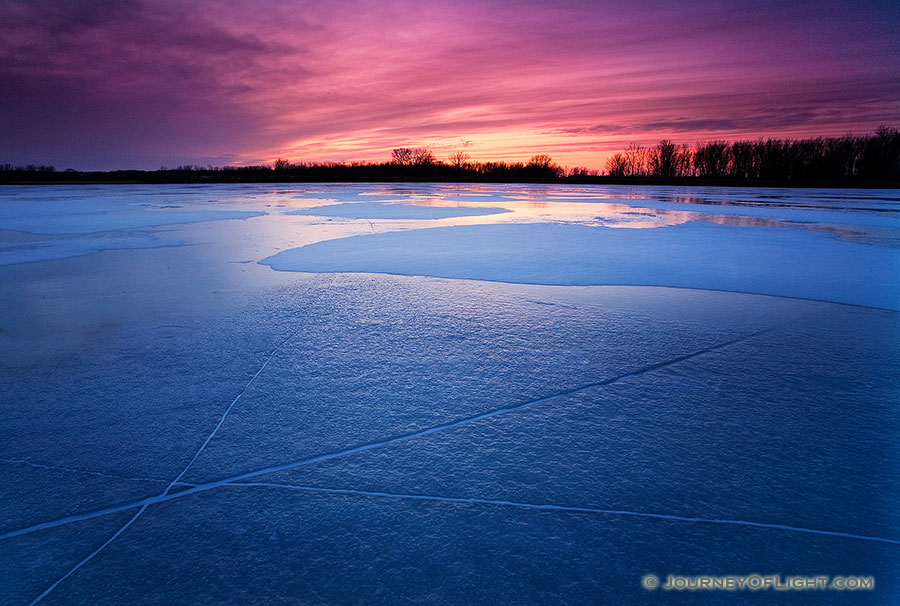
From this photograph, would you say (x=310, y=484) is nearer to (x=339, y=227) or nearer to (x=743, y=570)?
(x=743, y=570)

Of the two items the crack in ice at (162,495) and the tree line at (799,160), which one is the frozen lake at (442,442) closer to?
the crack in ice at (162,495)

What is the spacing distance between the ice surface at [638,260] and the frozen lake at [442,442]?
0.25m

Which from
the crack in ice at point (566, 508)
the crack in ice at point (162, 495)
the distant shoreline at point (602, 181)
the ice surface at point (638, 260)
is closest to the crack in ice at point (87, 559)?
the crack in ice at point (162, 495)

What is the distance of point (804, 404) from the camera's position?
2.14 meters

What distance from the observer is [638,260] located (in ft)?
18.2

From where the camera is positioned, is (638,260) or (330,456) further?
(638,260)

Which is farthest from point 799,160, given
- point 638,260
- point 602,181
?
point 638,260

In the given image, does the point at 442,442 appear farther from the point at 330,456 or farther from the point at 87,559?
the point at 87,559

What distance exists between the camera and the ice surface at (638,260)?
4.50 meters

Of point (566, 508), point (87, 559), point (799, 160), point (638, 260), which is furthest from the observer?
point (799, 160)

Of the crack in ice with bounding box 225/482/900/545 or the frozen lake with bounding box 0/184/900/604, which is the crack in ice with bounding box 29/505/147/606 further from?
the crack in ice with bounding box 225/482/900/545

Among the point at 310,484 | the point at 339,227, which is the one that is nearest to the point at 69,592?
the point at 310,484

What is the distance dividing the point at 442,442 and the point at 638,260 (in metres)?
4.49

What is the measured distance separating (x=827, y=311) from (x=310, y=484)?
4.07 metres
